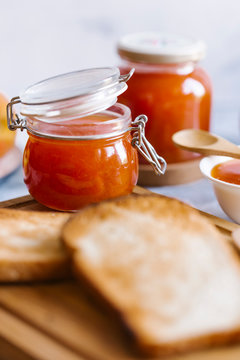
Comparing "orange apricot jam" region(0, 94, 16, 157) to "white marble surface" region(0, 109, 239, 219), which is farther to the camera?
"orange apricot jam" region(0, 94, 16, 157)

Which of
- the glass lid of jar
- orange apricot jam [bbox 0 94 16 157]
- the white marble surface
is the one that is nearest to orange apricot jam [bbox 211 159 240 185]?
the white marble surface

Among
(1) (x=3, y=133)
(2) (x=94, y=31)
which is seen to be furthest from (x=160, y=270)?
(2) (x=94, y=31)

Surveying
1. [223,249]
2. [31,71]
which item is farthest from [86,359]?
[31,71]

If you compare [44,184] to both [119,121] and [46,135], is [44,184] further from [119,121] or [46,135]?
[119,121]

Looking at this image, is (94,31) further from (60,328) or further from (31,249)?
(60,328)

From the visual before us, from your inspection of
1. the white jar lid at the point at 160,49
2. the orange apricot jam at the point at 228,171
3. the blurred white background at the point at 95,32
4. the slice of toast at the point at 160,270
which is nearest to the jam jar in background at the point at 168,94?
the white jar lid at the point at 160,49

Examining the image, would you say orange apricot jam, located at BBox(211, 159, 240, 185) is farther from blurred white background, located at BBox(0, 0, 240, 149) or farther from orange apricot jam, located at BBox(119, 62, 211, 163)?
blurred white background, located at BBox(0, 0, 240, 149)
